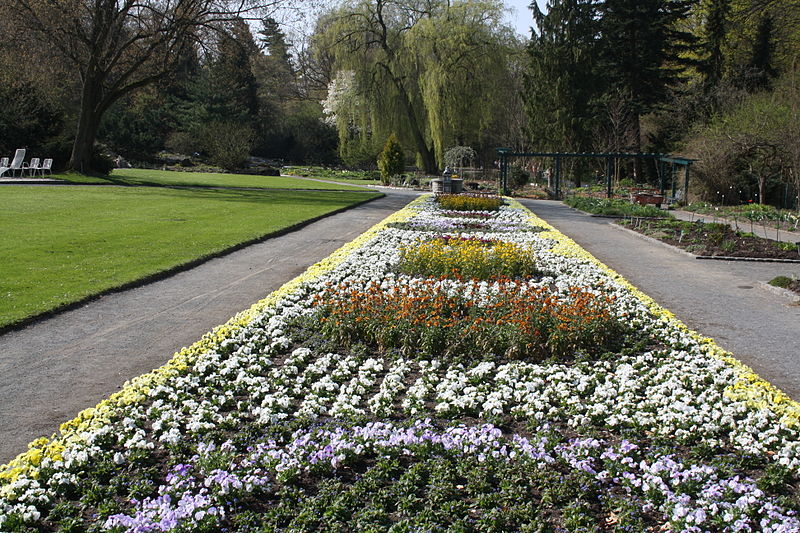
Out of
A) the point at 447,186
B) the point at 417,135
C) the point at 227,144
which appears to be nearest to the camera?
the point at 447,186

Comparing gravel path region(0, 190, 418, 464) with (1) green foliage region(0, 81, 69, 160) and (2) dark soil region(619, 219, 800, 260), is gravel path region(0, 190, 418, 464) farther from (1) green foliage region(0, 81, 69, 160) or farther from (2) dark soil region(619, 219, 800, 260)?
(1) green foliage region(0, 81, 69, 160)

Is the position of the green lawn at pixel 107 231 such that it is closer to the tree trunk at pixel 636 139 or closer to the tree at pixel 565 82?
the tree at pixel 565 82

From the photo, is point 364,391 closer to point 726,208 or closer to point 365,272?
point 365,272

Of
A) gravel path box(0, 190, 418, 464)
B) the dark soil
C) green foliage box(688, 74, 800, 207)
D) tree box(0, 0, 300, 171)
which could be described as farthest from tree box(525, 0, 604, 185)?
→ gravel path box(0, 190, 418, 464)

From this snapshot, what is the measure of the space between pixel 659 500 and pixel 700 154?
90.6ft

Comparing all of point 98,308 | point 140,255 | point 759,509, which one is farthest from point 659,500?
point 140,255

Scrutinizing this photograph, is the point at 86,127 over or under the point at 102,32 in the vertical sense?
under

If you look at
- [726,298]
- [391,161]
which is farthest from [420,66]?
[726,298]

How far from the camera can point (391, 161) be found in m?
38.7

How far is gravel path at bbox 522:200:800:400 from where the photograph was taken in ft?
21.1

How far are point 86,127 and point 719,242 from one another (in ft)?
87.0

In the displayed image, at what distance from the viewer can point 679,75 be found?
4066 centimetres

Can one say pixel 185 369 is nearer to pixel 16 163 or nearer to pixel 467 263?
pixel 467 263

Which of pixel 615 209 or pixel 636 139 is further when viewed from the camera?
pixel 636 139
